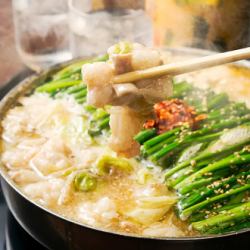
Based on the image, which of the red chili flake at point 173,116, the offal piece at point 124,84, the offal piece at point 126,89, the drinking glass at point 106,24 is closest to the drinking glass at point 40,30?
the drinking glass at point 106,24

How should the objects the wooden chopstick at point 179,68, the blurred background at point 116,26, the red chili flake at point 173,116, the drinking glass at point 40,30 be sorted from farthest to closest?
1. the drinking glass at point 40,30
2. the blurred background at point 116,26
3. the red chili flake at point 173,116
4. the wooden chopstick at point 179,68

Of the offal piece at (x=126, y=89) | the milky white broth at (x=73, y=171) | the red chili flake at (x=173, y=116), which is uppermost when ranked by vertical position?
the offal piece at (x=126, y=89)

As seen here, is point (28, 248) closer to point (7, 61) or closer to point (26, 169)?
point (26, 169)

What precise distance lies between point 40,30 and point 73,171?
233 cm

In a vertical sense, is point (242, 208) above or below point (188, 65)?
below

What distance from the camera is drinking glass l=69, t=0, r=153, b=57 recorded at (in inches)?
192

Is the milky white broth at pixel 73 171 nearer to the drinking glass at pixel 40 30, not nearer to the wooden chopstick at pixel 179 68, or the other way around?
the wooden chopstick at pixel 179 68

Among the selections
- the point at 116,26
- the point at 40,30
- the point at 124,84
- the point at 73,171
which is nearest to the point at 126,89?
the point at 124,84

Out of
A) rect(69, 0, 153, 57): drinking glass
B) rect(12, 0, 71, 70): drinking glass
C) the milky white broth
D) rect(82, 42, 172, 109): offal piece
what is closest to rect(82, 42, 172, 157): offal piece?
rect(82, 42, 172, 109): offal piece

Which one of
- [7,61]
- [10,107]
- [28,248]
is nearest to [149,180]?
[28,248]

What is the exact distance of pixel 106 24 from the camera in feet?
16.2

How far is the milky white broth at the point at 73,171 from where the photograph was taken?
2797 millimetres

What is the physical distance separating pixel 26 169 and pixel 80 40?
209 cm

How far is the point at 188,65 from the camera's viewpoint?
2.49 metres
